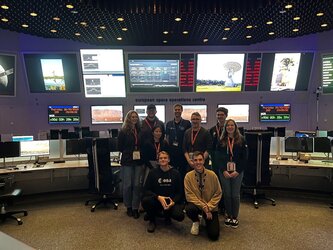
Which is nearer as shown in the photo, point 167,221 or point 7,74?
point 167,221

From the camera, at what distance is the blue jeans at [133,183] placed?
399cm

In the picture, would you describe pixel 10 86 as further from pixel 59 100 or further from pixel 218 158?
pixel 218 158

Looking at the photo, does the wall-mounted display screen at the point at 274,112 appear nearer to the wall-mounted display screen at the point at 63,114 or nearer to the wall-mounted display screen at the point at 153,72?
the wall-mounted display screen at the point at 153,72

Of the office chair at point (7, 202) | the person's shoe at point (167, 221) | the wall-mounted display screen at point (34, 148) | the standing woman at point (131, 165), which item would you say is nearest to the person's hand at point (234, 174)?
the person's shoe at point (167, 221)

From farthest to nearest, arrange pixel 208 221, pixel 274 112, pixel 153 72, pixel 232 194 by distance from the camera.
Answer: pixel 274 112, pixel 153 72, pixel 232 194, pixel 208 221

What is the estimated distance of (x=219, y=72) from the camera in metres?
8.52

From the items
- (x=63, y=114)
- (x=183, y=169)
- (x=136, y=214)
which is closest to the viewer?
(x=136, y=214)

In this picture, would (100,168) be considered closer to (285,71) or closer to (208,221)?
(208,221)

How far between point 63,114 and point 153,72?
10.6 feet

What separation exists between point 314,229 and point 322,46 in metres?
6.73

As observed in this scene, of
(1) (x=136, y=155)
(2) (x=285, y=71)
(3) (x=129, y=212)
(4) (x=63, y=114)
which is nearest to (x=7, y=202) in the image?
(3) (x=129, y=212)

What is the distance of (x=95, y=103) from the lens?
877cm

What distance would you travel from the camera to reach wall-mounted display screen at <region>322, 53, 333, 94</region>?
8.07 metres

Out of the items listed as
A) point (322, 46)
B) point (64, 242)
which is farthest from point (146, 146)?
point (322, 46)
